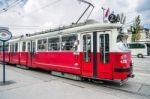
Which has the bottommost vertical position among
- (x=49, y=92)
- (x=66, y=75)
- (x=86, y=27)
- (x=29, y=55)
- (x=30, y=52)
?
(x=49, y=92)

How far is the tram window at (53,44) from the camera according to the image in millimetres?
12914

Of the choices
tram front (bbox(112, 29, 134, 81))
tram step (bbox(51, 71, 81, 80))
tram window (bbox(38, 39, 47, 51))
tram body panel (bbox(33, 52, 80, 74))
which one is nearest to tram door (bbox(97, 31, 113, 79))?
tram front (bbox(112, 29, 134, 81))

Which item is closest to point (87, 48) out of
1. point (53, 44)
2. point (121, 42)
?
point (121, 42)

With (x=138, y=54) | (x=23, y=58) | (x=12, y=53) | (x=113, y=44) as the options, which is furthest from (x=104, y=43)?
(x=138, y=54)

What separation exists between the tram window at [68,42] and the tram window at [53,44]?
1.91 ft

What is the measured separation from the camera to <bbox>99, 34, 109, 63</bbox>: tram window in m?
9.59

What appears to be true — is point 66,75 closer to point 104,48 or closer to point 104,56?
point 104,56

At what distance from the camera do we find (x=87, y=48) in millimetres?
10477

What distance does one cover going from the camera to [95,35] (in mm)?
10039

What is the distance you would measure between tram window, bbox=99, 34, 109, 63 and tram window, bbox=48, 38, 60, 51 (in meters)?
3.79

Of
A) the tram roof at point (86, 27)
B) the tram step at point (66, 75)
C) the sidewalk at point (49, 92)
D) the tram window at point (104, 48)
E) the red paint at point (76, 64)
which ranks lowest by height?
the sidewalk at point (49, 92)

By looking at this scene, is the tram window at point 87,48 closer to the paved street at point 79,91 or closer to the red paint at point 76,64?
the red paint at point 76,64

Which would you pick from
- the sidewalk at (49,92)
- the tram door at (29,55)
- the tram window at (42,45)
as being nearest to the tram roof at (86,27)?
the tram window at (42,45)

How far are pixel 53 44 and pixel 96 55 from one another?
14.0ft
